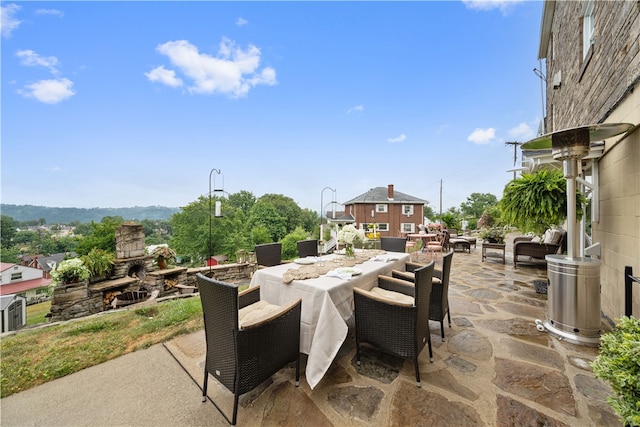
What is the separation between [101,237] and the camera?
10.7 metres

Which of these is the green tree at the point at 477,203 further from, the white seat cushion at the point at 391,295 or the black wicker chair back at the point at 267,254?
the white seat cushion at the point at 391,295

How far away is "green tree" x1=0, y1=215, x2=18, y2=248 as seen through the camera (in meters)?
16.8

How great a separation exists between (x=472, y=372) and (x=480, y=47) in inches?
452

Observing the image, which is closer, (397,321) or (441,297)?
(397,321)

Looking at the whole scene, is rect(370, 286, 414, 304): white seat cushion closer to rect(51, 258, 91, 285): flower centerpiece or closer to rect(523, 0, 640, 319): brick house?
rect(523, 0, 640, 319): brick house

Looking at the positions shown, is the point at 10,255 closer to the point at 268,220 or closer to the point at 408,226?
the point at 268,220

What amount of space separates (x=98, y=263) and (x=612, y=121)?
9.24 m

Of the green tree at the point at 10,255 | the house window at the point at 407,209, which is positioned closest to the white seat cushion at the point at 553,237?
the house window at the point at 407,209

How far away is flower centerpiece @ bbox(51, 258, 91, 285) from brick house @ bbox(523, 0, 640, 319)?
850 cm

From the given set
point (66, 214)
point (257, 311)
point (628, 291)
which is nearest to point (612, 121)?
point (628, 291)

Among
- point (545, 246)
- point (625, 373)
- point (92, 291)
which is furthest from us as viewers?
point (545, 246)

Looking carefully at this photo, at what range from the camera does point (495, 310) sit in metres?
3.27

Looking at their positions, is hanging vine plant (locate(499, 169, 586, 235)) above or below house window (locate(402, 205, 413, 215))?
below

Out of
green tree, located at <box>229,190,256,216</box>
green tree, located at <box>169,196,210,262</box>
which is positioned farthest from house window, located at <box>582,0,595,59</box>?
green tree, located at <box>229,190,256,216</box>
